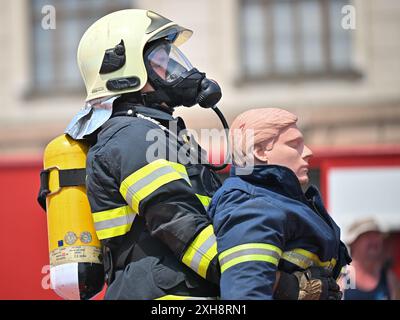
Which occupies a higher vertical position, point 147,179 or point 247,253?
point 147,179

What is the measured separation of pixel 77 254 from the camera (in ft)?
10.9

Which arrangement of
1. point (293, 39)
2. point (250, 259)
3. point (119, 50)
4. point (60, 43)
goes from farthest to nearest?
point (60, 43) < point (293, 39) < point (119, 50) < point (250, 259)

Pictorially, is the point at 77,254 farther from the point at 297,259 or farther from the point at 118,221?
the point at 297,259

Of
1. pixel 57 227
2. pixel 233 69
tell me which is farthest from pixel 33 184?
pixel 233 69

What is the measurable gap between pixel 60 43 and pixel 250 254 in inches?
452


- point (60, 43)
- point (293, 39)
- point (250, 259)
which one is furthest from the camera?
point (60, 43)

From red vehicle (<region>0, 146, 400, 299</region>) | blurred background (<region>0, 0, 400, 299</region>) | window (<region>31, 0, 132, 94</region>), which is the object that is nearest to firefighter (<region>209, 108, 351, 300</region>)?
red vehicle (<region>0, 146, 400, 299</region>)

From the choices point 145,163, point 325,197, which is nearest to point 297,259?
point 145,163

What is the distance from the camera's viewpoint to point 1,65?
13.6 metres

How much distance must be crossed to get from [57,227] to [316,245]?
2.85 feet

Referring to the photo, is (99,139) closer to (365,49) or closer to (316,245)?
(316,245)

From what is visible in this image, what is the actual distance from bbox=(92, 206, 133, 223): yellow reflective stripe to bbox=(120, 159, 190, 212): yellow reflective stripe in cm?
7

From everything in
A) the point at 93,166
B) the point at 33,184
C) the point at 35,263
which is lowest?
the point at 35,263
